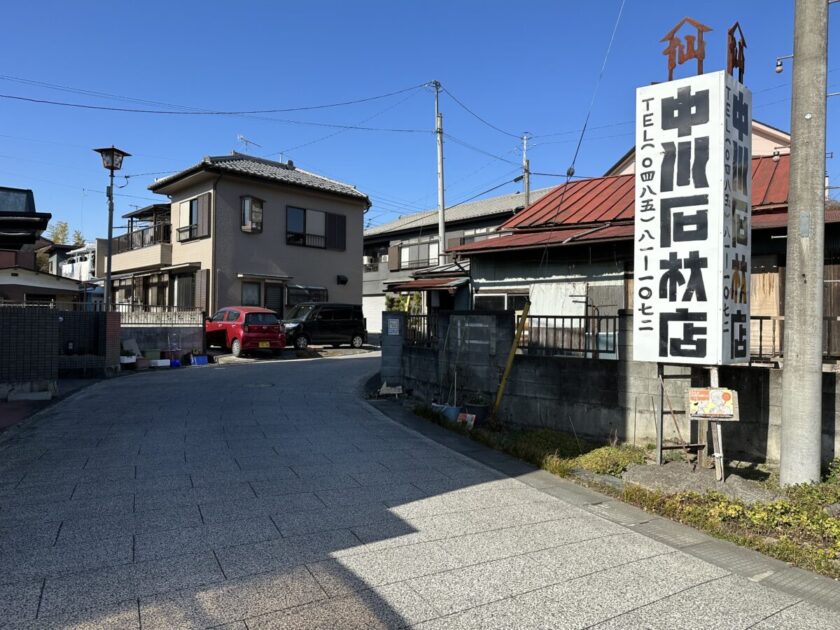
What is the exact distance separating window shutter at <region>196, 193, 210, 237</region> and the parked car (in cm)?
525

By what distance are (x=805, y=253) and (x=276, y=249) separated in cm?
2206

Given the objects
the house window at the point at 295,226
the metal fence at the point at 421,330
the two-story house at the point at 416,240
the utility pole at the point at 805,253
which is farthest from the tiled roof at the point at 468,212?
the utility pole at the point at 805,253

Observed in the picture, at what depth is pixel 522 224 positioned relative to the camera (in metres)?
14.0

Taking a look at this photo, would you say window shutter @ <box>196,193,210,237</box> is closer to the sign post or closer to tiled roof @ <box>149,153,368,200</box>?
tiled roof @ <box>149,153,368,200</box>

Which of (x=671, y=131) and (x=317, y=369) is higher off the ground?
(x=671, y=131)

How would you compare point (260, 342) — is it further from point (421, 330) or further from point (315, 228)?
point (315, 228)

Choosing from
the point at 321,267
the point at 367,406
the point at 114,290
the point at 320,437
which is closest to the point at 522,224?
the point at 367,406

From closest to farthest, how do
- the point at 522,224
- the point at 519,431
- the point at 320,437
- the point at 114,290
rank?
the point at 320,437, the point at 519,431, the point at 522,224, the point at 114,290

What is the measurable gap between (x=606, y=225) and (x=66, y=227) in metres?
74.3

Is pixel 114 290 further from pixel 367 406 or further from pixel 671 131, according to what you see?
pixel 671 131

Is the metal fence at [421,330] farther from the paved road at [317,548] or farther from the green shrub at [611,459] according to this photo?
the green shrub at [611,459]

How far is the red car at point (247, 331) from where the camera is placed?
18.7 m

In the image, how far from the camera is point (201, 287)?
920 inches

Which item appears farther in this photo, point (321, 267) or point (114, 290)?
point (114, 290)
